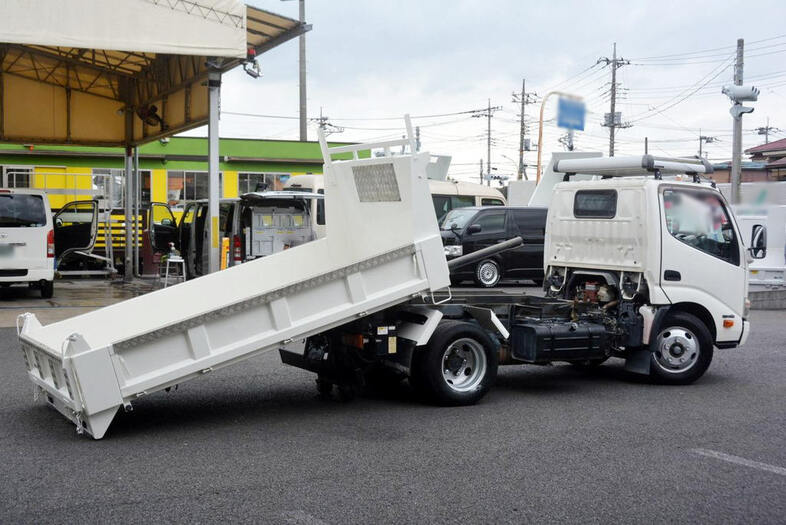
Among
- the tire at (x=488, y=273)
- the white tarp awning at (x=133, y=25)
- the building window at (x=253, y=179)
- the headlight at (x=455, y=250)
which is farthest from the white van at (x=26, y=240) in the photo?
the building window at (x=253, y=179)

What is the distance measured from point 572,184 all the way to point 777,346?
4.90 meters

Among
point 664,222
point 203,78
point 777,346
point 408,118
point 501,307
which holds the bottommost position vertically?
point 777,346

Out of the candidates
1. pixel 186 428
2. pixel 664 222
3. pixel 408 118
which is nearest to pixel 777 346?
pixel 664 222

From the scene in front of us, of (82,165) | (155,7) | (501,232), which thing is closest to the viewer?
(155,7)

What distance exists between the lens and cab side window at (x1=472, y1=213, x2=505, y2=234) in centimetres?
2127

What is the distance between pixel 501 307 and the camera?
8727mm

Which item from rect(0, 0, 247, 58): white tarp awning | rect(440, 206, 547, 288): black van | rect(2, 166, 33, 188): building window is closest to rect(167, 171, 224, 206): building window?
rect(2, 166, 33, 188): building window

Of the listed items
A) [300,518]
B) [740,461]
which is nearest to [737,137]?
[740,461]

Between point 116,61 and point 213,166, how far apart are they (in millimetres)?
5769

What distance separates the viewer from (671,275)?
9.09 metres

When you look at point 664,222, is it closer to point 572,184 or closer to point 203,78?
point 572,184

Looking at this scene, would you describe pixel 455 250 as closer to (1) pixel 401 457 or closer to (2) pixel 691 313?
(2) pixel 691 313

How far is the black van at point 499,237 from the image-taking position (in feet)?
68.9

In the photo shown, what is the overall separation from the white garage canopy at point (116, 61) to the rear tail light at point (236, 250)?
8.53 feet
